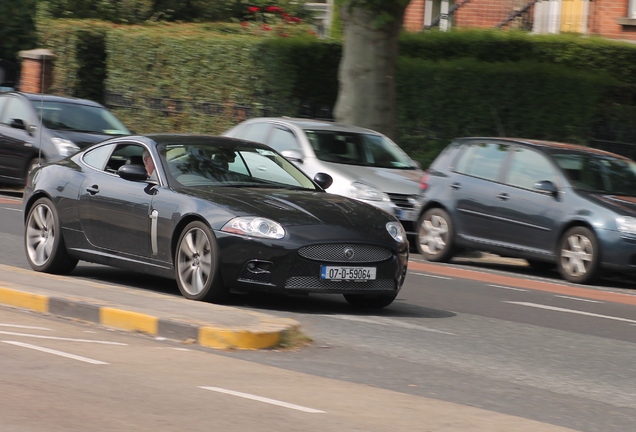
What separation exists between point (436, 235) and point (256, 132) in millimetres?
3435

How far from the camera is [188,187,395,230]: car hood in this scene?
1016 cm

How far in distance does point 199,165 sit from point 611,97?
46.2ft

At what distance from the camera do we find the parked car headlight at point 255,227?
10.0 meters

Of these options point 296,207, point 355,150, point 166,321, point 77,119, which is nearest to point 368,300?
point 296,207

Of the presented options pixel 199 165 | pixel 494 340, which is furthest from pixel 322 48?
pixel 494 340

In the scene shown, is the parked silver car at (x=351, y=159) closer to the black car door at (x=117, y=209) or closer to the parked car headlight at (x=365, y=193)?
the parked car headlight at (x=365, y=193)

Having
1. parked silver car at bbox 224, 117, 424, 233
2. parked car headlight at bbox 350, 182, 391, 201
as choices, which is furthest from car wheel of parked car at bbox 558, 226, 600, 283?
parked car headlight at bbox 350, 182, 391, 201

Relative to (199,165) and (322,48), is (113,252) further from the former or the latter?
(322,48)

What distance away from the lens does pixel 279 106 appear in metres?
25.9

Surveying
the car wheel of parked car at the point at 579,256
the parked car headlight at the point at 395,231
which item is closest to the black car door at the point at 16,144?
the car wheel of parked car at the point at 579,256

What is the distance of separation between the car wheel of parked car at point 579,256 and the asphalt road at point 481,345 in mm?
551

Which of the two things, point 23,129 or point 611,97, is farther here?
point 611,97

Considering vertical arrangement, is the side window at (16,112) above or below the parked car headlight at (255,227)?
below

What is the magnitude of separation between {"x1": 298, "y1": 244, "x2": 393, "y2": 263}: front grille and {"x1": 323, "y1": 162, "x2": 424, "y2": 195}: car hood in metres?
6.65
